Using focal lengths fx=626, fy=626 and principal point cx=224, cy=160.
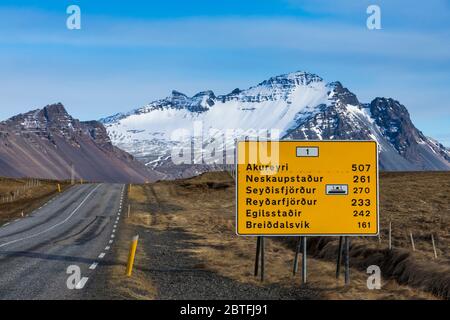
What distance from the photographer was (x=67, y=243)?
30812mm

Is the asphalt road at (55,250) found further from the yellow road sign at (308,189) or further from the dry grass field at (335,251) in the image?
the yellow road sign at (308,189)

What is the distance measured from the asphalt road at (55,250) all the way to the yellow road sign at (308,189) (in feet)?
18.4

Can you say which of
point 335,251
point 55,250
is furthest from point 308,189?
point 55,250

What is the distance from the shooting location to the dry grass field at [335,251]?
62.4ft

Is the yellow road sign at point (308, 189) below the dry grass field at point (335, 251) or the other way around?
the other way around

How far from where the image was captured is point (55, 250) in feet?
88.6

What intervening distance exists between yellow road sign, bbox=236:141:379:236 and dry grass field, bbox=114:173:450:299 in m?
1.89

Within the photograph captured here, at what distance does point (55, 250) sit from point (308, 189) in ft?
41.0

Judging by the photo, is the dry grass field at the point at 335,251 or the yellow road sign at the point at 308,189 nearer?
the dry grass field at the point at 335,251

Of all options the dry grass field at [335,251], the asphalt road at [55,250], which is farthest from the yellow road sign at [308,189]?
the asphalt road at [55,250]

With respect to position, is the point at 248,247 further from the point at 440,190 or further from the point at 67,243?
the point at 440,190

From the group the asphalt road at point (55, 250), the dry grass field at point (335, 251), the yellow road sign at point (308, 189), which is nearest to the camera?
the asphalt road at point (55, 250)

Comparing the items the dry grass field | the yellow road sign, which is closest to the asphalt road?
the dry grass field
